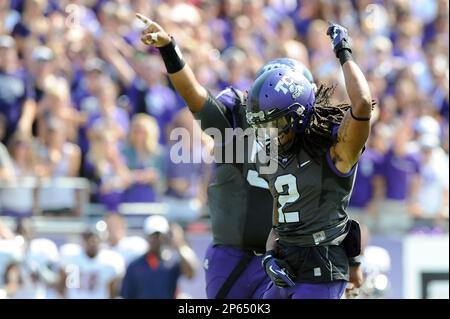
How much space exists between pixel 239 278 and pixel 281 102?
1572 mm

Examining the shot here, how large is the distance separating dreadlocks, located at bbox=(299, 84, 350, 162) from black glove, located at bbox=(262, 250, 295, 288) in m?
0.64

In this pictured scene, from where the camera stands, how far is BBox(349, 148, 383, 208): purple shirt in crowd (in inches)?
462

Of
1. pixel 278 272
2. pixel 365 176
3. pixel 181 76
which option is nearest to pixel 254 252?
pixel 278 272

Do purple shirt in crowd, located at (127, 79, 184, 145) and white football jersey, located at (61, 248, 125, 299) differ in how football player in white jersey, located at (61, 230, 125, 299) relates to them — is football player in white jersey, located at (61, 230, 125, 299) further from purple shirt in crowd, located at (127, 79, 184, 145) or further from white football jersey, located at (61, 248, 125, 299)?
purple shirt in crowd, located at (127, 79, 184, 145)

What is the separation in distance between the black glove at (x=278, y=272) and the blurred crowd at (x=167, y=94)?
16.2 ft

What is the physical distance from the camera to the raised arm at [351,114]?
570 cm

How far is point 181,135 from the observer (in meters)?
11.5

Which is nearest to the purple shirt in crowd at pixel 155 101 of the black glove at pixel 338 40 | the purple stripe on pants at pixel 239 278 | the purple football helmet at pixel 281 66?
the purple stripe on pants at pixel 239 278

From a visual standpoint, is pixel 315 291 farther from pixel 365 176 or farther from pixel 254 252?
pixel 365 176

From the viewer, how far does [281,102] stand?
Answer: 237 inches

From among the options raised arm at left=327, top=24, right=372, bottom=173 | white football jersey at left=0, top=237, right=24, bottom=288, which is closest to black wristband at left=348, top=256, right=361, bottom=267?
raised arm at left=327, top=24, right=372, bottom=173

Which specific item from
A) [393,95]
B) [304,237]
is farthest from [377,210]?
[304,237]

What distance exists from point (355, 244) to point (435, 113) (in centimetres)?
747

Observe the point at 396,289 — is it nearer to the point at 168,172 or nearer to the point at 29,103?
the point at 168,172
